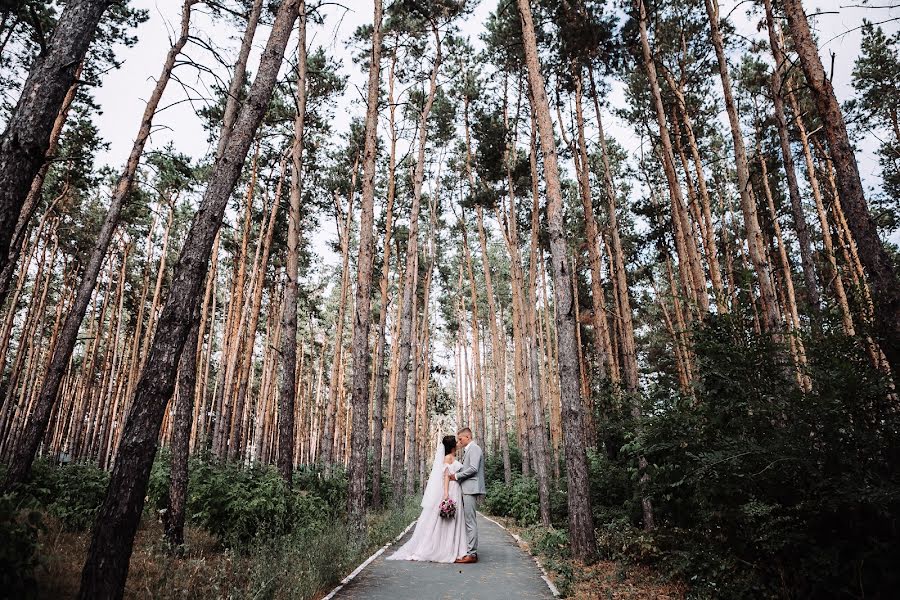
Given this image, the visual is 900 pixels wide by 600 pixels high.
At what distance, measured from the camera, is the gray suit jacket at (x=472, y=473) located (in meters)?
7.62

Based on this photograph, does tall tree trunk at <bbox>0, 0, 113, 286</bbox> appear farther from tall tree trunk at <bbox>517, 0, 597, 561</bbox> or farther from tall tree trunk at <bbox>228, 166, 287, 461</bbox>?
tall tree trunk at <bbox>228, 166, 287, 461</bbox>

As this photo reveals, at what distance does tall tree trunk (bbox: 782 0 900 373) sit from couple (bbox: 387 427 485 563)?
222 inches

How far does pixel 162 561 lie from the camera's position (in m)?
5.36

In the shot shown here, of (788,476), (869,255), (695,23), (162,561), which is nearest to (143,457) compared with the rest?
(162,561)

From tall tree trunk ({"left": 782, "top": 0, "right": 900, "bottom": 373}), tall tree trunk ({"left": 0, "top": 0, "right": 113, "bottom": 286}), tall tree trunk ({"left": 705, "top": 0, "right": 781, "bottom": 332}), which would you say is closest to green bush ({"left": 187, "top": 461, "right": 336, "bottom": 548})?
tall tree trunk ({"left": 0, "top": 0, "right": 113, "bottom": 286})

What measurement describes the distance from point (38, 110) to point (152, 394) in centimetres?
257

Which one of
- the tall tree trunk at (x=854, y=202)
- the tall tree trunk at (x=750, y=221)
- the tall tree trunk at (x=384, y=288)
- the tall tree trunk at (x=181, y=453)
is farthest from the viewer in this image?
the tall tree trunk at (x=384, y=288)

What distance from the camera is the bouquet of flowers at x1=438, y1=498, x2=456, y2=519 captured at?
7.10 m

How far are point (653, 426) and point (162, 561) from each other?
6.17 meters

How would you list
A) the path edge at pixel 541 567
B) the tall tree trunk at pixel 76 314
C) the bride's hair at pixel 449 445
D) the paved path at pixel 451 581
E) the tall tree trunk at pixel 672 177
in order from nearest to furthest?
the paved path at pixel 451 581, the path edge at pixel 541 567, the bride's hair at pixel 449 445, the tall tree trunk at pixel 76 314, the tall tree trunk at pixel 672 177

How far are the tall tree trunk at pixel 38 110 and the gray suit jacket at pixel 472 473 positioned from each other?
647 centimetres

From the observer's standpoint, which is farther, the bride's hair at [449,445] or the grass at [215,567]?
the bride's hair at [449,445]

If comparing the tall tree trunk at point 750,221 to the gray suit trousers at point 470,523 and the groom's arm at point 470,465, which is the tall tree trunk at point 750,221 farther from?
the gray suit trousers at point 470,523

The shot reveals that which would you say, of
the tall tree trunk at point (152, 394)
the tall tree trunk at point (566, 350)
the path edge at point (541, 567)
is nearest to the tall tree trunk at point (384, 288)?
the path edge at point (541, 567)
